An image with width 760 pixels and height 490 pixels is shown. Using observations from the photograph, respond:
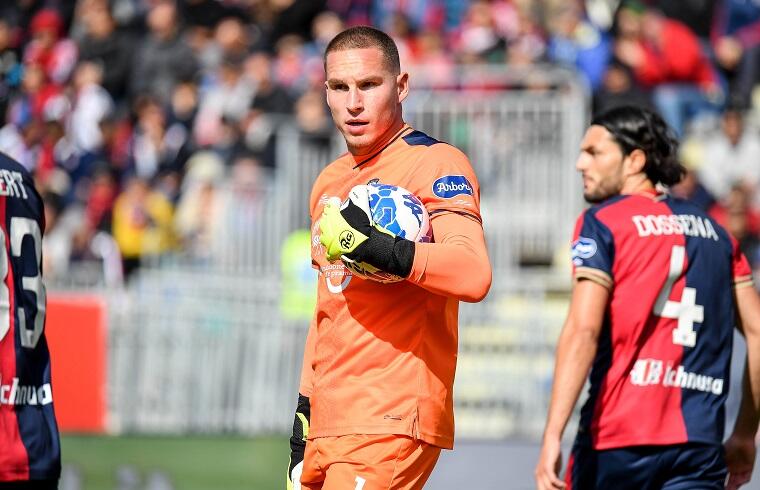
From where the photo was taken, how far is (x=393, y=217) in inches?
169

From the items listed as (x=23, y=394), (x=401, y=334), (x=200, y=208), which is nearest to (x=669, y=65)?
(x=200, y=208)

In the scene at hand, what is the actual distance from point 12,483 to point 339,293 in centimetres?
138

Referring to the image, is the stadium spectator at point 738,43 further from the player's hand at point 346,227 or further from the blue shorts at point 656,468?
the player's hand at point 346,227

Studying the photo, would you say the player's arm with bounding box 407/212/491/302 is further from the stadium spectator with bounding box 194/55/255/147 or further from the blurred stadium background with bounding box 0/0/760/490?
the stadium spectator with bounding box 194/55/255/147

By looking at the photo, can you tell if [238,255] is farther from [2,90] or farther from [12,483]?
[12,483]

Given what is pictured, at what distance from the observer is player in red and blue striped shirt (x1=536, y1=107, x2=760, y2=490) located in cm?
515

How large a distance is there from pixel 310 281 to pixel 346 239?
8238mm

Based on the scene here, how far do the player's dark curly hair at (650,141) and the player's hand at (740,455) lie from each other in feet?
3.80

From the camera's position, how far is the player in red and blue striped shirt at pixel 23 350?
4711 millimetres

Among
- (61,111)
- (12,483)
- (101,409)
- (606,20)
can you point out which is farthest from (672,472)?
(61,111)

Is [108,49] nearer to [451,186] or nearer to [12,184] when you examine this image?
[12,184]

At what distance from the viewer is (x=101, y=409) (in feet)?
39.9

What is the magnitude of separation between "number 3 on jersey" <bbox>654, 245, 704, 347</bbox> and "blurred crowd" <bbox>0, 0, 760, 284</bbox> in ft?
21.9

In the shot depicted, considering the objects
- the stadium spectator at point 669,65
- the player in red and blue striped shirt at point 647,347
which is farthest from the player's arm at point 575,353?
the stadium spectator at point 669,65
